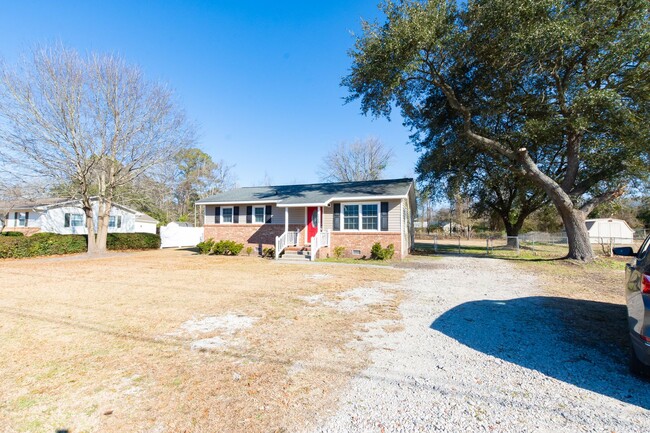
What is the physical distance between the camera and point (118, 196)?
1772cm

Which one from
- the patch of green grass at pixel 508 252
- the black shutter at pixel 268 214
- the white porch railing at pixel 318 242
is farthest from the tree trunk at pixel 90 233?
the patch of green grass at pixel 508 252

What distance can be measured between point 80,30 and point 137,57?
3.11m

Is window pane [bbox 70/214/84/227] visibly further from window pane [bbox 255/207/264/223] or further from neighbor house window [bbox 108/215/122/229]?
window pane [bbox 255/207/264/223]

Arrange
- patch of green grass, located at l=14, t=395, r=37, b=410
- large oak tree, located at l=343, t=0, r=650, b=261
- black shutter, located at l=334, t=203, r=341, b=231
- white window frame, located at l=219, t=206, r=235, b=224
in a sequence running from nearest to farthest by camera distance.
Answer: patch of green grass, located at l=14, t=395, r=37, b=410 < large oak tree, located at l=343, t=0, r=650, b=261 < black shutter, located at l=334, t=203, r=341, b=231 < white window frame, located at l=219, t=206, r=235, b=224

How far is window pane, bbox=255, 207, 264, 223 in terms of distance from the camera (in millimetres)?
16777

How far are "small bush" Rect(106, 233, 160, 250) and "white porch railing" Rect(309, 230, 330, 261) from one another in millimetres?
13565

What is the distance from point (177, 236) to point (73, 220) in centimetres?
788

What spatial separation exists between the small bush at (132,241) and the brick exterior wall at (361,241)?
13759 millimetres

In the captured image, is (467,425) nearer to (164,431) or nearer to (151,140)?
(164,431)

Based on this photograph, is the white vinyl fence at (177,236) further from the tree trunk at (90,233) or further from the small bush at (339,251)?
the small bush at (339,251)

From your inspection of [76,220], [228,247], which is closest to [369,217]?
[228,247]

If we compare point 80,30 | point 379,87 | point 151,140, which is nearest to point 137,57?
point 80,30

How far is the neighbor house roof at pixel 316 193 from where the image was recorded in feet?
47.3

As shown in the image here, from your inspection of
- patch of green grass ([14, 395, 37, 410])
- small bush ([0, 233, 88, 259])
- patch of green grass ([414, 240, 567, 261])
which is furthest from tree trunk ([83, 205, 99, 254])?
patch of green grass ([414, 240, 567, 261])
